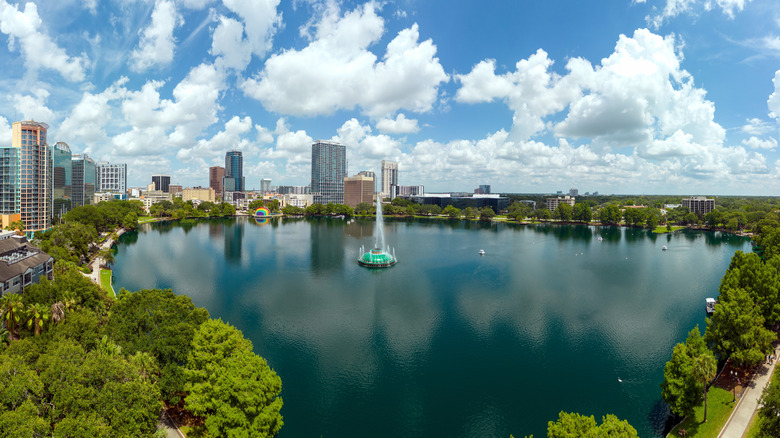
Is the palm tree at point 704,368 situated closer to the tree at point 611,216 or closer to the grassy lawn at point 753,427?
the grassy lawn at point 753,427

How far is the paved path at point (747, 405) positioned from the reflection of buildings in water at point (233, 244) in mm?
76704

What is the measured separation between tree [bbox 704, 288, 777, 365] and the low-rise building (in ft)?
205

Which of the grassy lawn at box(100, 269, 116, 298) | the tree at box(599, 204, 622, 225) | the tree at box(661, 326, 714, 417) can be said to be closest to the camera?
the tree at box(661, 326, 714, 417)

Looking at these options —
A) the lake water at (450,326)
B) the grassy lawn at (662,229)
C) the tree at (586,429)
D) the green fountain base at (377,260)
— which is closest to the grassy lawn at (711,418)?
the lake water at (450,326)

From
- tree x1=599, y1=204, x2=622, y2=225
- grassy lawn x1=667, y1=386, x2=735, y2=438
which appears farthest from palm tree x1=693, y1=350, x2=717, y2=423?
tree x1=599, y1=204, x2=622, y2=225

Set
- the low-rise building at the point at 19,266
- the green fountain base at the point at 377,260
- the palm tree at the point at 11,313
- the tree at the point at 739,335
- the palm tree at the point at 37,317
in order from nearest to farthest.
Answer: the palm tree at the point at 11,313 → the palm tree at the point at 37,317 → the tree at the point at 739,335 → the low-rise building at the point at 19,266 → the green fountain base at the point at 377,260

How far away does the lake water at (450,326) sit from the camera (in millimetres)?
28500

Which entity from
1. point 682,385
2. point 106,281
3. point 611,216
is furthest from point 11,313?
point 611,216

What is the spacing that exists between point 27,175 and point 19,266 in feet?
228

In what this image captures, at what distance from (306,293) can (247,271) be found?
19499 mm

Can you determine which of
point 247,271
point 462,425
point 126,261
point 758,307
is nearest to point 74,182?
point 126,261

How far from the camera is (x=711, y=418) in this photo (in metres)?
25.9

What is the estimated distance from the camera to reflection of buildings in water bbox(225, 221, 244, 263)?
269 feet

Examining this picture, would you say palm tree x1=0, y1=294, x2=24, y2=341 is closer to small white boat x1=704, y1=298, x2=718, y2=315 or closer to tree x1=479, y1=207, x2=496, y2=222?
small white boat x1=704, y1=298, x2=718, y2=315
